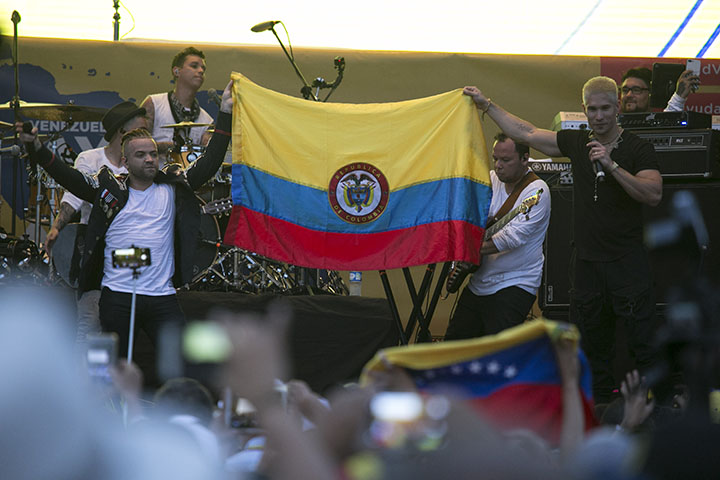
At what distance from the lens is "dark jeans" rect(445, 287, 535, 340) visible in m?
6.23

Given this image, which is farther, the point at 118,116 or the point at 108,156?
the point at 108,156

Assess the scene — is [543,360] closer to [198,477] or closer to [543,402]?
[543,402]

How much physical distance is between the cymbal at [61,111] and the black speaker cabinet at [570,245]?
13.7 ft

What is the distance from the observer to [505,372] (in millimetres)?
2682

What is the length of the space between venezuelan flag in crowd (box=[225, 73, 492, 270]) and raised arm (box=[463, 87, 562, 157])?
0.20 m

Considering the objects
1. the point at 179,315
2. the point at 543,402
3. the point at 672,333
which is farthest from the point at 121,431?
the point at 179,315

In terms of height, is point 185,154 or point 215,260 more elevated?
point 185,154

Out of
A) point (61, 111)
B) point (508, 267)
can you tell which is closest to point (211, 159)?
point (508, 267)

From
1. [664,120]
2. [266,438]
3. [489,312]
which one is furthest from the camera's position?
[664,120]

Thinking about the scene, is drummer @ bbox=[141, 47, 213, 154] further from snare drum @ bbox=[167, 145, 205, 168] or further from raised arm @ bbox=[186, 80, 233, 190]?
raised arm @ bbox=[186, 80, 233, 190]

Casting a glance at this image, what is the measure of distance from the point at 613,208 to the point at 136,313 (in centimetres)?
305

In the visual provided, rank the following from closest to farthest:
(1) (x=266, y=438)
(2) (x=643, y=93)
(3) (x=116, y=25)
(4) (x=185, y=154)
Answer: (1) (x=266, y=438) → (2) (x=643, y=93) → (4) (x=185, y=154) → (3) (x=116, y=25)

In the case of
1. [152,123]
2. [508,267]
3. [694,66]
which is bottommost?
[508,267]

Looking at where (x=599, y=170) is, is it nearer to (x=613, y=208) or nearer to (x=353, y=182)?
(x=613, y=208)
